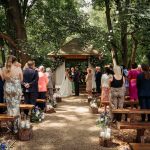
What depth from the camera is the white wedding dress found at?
24391 millimetres

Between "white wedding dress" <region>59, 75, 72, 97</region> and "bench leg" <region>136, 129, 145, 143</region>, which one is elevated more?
"white wedding dress" <region>59, 75, 72, 97</region>

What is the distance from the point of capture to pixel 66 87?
2483 cm

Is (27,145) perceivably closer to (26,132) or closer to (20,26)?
(26,132)

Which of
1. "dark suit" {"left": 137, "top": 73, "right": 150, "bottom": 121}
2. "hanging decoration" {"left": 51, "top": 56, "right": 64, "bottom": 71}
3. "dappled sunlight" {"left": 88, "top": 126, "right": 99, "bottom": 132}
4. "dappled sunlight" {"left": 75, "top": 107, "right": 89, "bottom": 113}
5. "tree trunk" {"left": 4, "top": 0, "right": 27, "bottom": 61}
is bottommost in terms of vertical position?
"dappled sunlight" {"left": 88, "top": 126, "right": 99, "bottom": 132}

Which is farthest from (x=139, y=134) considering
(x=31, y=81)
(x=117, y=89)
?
(x=31, y=81)

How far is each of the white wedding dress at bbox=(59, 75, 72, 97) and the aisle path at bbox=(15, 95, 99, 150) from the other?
9.01 metres

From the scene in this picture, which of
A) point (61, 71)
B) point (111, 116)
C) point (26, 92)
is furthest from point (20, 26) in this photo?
point (111, 116)

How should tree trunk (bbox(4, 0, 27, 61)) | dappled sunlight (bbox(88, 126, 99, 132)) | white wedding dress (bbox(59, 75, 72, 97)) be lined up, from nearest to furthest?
dappled sunlight (bbox(88, 126, 99, 132))
tree trunk (bbox(4, 0, 27, 61))
white wedding dress (bbox(59, 75, 72, 97))

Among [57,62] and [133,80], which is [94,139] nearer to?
[133,80]

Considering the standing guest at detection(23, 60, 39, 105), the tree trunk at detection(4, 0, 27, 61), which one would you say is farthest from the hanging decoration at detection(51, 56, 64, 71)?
the standing guest at detection(23, 60, 39, 105)

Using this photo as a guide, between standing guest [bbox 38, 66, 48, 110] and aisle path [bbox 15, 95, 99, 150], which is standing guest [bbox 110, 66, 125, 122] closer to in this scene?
aisle path [bbox 15, 95, 99, 150]

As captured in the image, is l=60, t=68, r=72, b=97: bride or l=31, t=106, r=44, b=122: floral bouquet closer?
l=31, t=106, r=44, b=122: floral bouquet

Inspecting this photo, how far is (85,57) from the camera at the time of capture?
85.8 ft

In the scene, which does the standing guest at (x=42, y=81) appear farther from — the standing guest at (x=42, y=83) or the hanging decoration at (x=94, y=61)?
the hanging decoration at (x=94, y=61)
